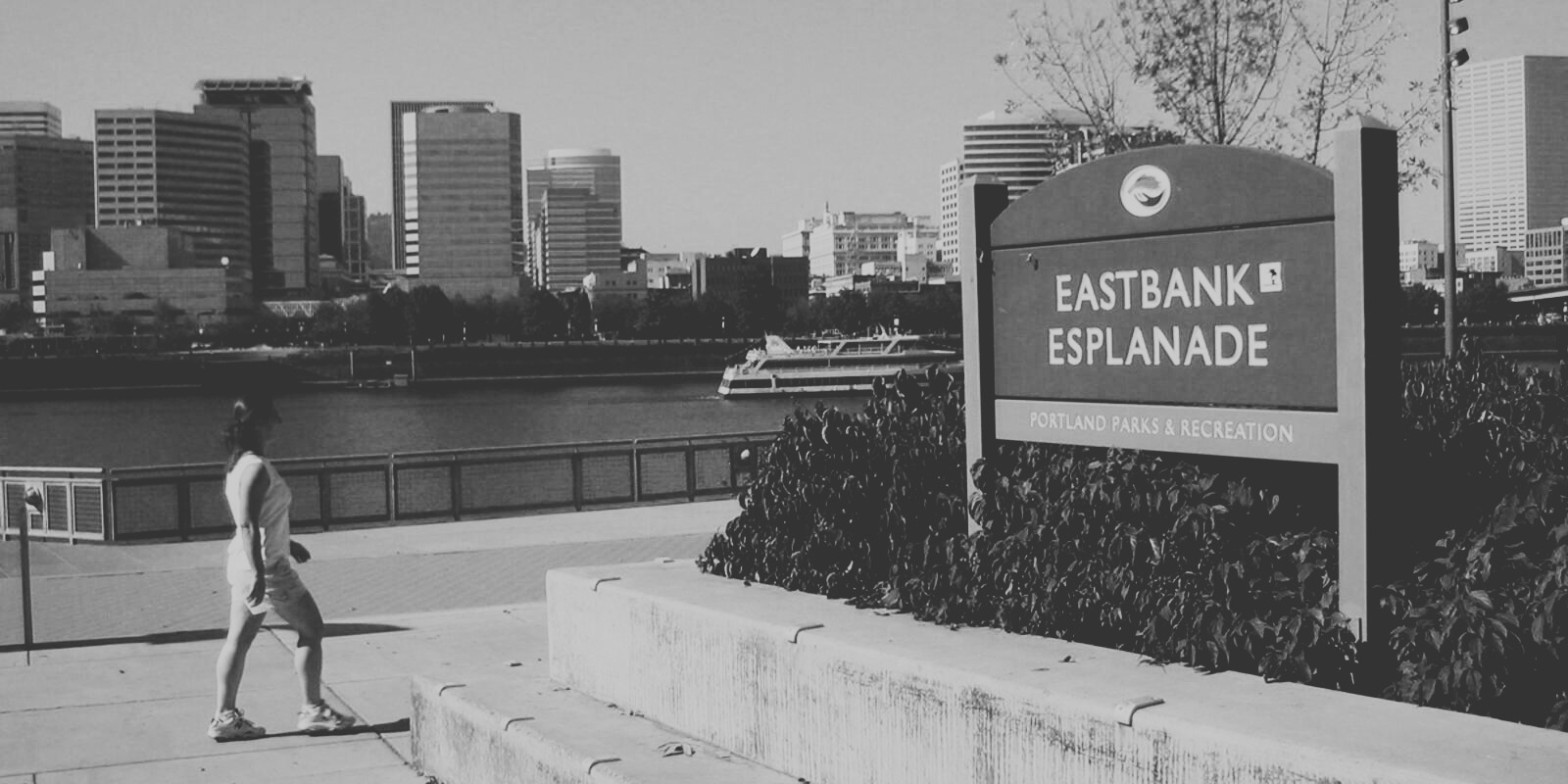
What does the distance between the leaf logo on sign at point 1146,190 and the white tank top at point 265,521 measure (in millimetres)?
4421

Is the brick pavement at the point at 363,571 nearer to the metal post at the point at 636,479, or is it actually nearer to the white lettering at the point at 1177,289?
the metal post at the point at 636,479

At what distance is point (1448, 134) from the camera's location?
20125mm

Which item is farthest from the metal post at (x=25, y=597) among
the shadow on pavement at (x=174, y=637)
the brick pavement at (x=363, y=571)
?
the brick pavement at (x=363, y=571)

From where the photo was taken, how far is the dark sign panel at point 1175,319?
4.41 meters

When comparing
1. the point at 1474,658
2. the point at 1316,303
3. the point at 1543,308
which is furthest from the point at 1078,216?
the point at 1543,308

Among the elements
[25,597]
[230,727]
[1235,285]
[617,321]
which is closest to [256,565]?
[230,727]

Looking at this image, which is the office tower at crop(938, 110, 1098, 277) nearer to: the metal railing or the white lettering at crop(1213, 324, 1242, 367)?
the white lettering at crop(1213, 324, 1242, 367)

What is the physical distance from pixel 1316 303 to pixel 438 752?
4.31 meters

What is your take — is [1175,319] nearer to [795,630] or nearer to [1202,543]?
[1202,543]

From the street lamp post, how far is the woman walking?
44.8 ft

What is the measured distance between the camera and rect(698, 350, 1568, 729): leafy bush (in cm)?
393

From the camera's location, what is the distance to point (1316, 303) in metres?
4.38

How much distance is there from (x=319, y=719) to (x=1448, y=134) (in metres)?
16.9

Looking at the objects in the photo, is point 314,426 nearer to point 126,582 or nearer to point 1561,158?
point 1561,158
